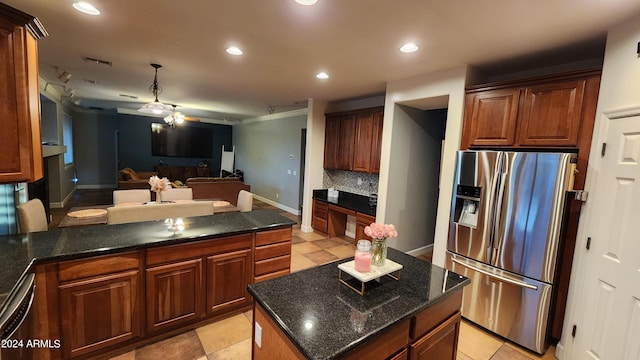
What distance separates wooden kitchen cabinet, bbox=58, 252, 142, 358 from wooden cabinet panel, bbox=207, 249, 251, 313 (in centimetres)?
53

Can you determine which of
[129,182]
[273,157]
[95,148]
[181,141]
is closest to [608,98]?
[273,157]

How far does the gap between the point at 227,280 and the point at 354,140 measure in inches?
124

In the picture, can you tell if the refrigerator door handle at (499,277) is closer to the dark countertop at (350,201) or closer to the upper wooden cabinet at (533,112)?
the upper wooden cabinet at (533,112)

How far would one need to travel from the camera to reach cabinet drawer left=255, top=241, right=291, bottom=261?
2.62 meters

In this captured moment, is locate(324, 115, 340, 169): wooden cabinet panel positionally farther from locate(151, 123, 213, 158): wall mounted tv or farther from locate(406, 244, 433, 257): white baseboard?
locate(151, 123, 213, 158): wall mounted tv

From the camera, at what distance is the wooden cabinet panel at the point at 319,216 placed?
5080 mm

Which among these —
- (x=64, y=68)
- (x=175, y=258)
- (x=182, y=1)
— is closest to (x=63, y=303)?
(x=175, y=258)

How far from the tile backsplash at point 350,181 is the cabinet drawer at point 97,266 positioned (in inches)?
149

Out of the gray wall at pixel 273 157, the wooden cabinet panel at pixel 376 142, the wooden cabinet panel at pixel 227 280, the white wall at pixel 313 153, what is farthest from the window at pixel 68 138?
the wooden cabinet panel at pixel 376 142

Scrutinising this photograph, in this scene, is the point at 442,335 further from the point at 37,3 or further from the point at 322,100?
the point at 322,100

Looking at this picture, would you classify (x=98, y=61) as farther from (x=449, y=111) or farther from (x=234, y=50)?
(x=449, y=111)

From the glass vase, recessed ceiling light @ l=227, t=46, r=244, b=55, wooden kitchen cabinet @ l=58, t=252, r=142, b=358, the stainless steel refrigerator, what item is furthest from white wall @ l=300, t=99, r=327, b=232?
the glass vase

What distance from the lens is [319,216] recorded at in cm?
523

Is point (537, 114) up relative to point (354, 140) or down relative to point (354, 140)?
up
